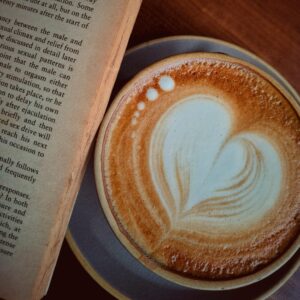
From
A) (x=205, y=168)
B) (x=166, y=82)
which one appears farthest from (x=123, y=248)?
(x=166, y=82)

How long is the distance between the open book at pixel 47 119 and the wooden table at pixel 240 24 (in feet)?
0.49

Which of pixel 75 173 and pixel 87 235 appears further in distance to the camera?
pixel 87 235

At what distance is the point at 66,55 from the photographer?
2.23 ft

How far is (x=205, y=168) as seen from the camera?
726 millimetres

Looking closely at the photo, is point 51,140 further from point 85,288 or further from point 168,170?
point 85,288

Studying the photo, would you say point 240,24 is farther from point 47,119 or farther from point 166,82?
point 47,119

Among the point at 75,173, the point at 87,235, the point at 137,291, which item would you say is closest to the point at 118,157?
the point at 75,173

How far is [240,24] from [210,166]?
1.12 ft

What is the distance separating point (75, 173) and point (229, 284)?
35 cm

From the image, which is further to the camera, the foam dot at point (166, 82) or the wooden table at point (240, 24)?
the wooden table at point (240, 24)

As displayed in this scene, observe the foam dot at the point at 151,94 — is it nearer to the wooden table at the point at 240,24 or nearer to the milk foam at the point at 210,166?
the milk foam at the point at 210,166

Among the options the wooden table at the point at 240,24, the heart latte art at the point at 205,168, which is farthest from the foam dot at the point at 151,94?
the wooden table at the point at 240,24

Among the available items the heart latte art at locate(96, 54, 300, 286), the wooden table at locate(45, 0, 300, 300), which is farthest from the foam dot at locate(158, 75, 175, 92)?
the wooden table at locate(45, 0, 300, 300)

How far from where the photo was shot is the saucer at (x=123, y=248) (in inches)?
30.9
